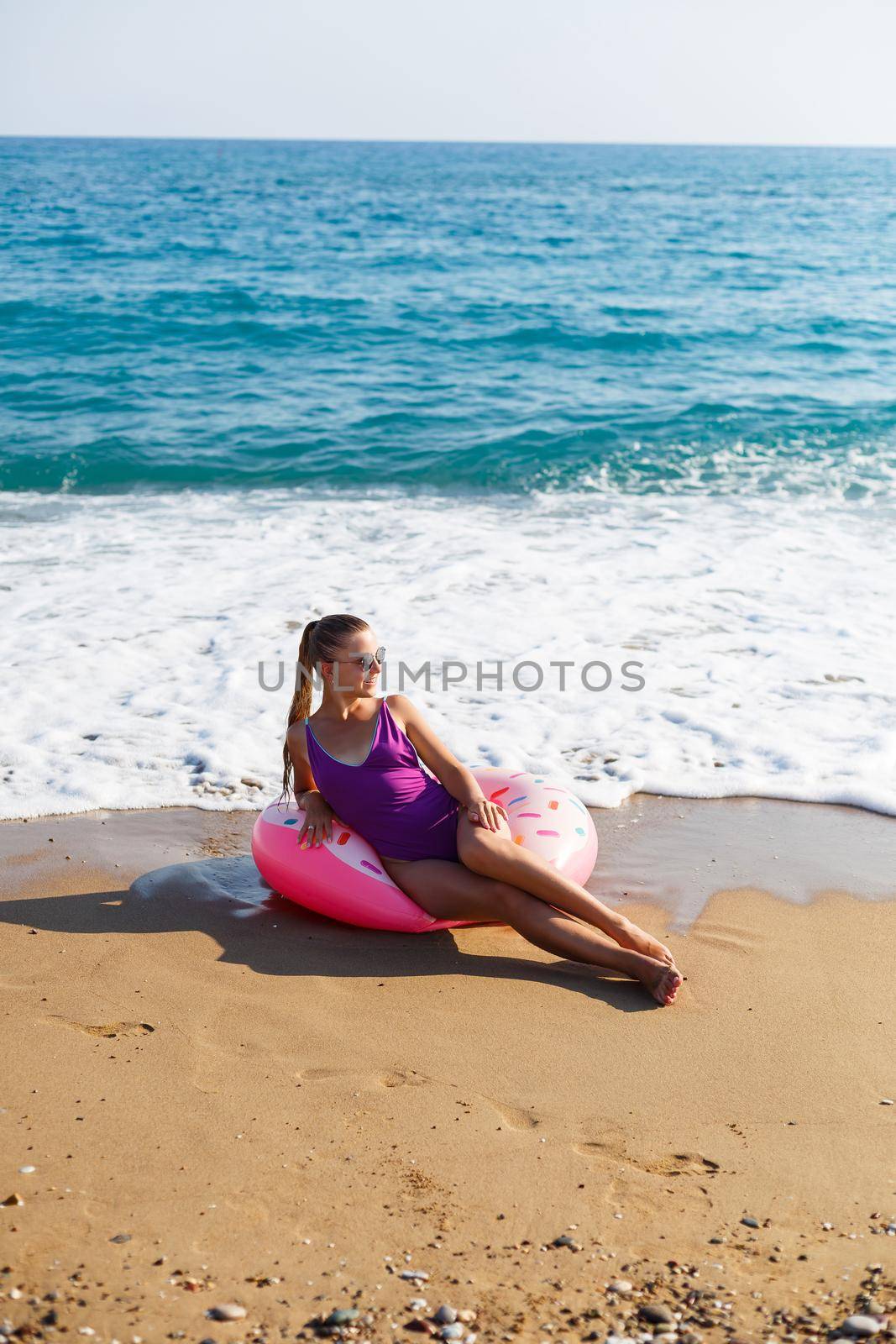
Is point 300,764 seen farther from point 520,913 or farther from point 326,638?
point 520,913

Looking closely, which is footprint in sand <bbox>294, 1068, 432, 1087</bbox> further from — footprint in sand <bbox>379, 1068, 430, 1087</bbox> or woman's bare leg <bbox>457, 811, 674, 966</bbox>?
woman's bare leg <bbox>457, 811, 674, 966</bbox>

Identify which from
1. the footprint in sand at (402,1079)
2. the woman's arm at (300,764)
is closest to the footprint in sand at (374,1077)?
the footprint in sand at (402,1079)

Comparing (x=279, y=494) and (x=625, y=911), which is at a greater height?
(x=279, y=494)

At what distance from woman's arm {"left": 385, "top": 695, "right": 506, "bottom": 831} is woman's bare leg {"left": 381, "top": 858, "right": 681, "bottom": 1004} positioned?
220 mm

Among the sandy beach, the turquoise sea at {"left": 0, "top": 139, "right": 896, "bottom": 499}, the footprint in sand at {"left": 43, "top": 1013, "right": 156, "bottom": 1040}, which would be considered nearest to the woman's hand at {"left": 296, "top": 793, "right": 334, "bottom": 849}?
the sandy beach

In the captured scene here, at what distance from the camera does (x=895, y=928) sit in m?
4.11

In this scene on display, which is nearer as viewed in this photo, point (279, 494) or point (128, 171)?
point (279, 494)

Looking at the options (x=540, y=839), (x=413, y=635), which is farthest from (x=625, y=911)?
(x=413, y=635)

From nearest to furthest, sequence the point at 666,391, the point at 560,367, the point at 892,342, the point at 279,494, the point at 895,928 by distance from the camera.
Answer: the point at 895,928 < the point at 279,494 < the point at 666,391 < the point at 560,367 < the point at 892,342

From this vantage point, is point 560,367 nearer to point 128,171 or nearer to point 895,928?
point 895,928

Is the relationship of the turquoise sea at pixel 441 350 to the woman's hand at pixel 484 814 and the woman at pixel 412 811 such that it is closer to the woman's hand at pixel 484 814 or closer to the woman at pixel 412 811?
the woman at pixel 412 811

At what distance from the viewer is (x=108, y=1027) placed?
3.42 metres

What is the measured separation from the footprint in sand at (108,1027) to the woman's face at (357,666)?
53.7 inches

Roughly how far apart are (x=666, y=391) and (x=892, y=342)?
5621 millimetres
